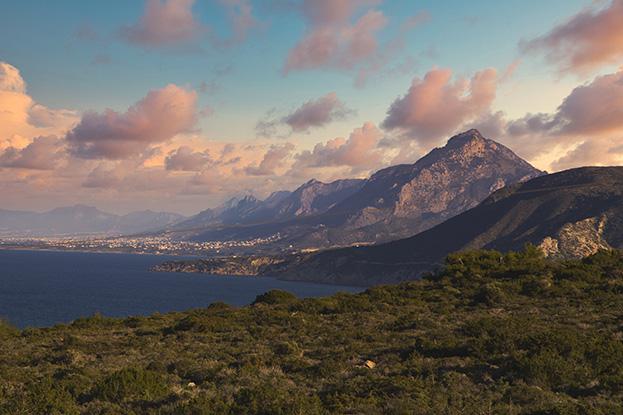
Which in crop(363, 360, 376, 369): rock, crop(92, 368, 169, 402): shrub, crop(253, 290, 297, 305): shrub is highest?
crop(92, 368, 169, 402): shrub

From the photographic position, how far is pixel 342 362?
2078 cm

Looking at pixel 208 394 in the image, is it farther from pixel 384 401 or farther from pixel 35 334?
pixel 35 334

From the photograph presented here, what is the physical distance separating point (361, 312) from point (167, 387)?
74.8ft

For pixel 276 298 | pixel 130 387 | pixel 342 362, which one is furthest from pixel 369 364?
pixel 276 298

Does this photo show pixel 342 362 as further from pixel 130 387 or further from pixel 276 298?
pixel 276 298

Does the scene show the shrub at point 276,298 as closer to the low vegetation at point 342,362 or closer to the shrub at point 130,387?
the low vegetation at point 342,362

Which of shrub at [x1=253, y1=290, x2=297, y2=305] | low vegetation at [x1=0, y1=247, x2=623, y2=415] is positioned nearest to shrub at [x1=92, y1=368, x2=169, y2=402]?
low vegetation at [x1=0, y1=247, x2=623, y2=415]

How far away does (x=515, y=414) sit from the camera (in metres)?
13.9

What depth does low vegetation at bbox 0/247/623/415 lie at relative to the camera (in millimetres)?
15141

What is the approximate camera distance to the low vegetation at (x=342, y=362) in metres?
15.1

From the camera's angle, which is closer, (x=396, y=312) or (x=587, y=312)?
(x=587, y=312)

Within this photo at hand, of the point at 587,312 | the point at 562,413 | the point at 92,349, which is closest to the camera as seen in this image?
the point at 562,413

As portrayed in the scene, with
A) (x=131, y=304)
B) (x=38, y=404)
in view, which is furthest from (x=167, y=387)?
(x=131, y=304)

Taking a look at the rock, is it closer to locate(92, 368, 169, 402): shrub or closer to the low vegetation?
the low vegetation
